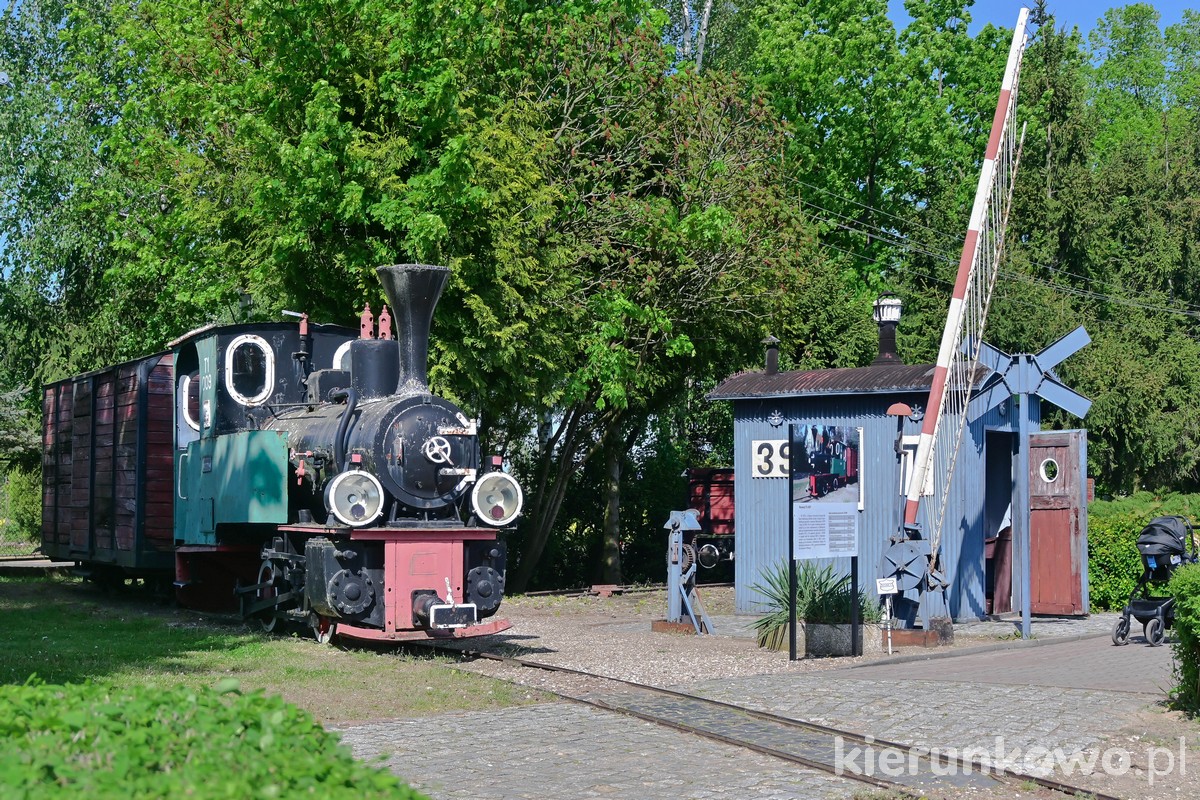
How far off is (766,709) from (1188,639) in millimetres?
3220

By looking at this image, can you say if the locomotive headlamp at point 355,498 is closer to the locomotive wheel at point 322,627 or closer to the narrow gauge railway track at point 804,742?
the locomotive wheel at point 322,627

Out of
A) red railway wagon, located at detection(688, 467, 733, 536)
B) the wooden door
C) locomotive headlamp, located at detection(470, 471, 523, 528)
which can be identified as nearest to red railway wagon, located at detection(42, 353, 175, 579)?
locomotive headlamp, located at detection(470, 471, 523, 528)

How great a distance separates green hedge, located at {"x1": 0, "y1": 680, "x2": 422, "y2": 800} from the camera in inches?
154

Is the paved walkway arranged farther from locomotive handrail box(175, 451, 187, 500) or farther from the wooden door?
locomotive handrail box(175, 451, 187, 500)

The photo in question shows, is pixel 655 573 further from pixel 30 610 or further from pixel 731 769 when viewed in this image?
pixel 731 769

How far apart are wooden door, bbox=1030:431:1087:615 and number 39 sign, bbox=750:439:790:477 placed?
130 inches

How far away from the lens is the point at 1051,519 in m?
18.1

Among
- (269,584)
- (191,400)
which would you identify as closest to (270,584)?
(269,584)

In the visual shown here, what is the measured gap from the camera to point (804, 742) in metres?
9.21

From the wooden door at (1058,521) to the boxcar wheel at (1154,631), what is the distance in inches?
119

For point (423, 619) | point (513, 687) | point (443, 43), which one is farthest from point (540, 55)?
point (513, 687)

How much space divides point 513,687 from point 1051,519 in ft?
30.9

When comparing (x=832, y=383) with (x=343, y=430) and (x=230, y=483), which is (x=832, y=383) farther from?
(x=230, y=483)

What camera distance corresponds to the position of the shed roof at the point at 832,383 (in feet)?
56.4
